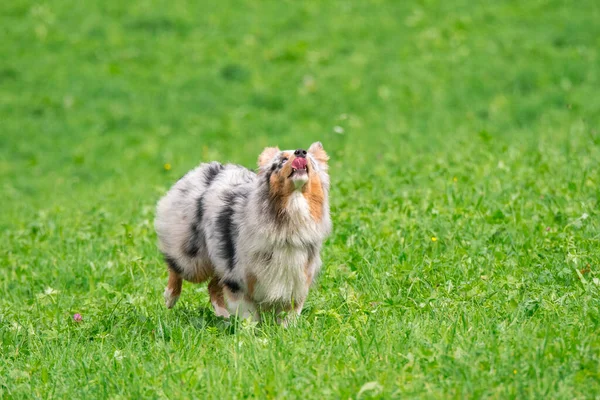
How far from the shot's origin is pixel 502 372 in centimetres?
451

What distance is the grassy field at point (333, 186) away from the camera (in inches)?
196

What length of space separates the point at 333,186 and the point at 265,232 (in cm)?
366

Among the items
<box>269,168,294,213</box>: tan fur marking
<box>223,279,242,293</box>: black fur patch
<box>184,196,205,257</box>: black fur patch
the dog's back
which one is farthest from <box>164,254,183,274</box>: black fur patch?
<box>269,168,294,213</box>: tan fur marking

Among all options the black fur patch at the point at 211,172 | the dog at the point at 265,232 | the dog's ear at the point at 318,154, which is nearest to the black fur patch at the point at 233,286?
the dog at the point at 265,232

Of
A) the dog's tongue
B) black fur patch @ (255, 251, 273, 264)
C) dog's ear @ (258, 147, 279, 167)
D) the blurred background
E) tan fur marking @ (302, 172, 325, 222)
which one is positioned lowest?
the blurred background

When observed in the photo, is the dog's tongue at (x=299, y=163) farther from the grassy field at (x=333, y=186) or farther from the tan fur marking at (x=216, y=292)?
the tan fur marking at (x=216, y=292)

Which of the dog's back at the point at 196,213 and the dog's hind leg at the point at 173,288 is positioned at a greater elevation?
the dog's back at the point at 196,213

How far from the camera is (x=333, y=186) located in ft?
A: 30.9

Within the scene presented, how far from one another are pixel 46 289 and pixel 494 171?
181 inches

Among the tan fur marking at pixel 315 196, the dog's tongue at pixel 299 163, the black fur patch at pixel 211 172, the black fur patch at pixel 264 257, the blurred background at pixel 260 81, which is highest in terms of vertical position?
the dog's tongue at pixel 299 163

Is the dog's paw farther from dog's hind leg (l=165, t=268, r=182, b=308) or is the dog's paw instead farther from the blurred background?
the blurred background

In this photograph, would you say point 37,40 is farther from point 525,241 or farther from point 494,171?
point 525,241

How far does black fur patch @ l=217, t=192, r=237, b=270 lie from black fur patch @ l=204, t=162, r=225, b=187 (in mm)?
481

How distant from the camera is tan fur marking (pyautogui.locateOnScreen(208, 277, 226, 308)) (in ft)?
21.5
